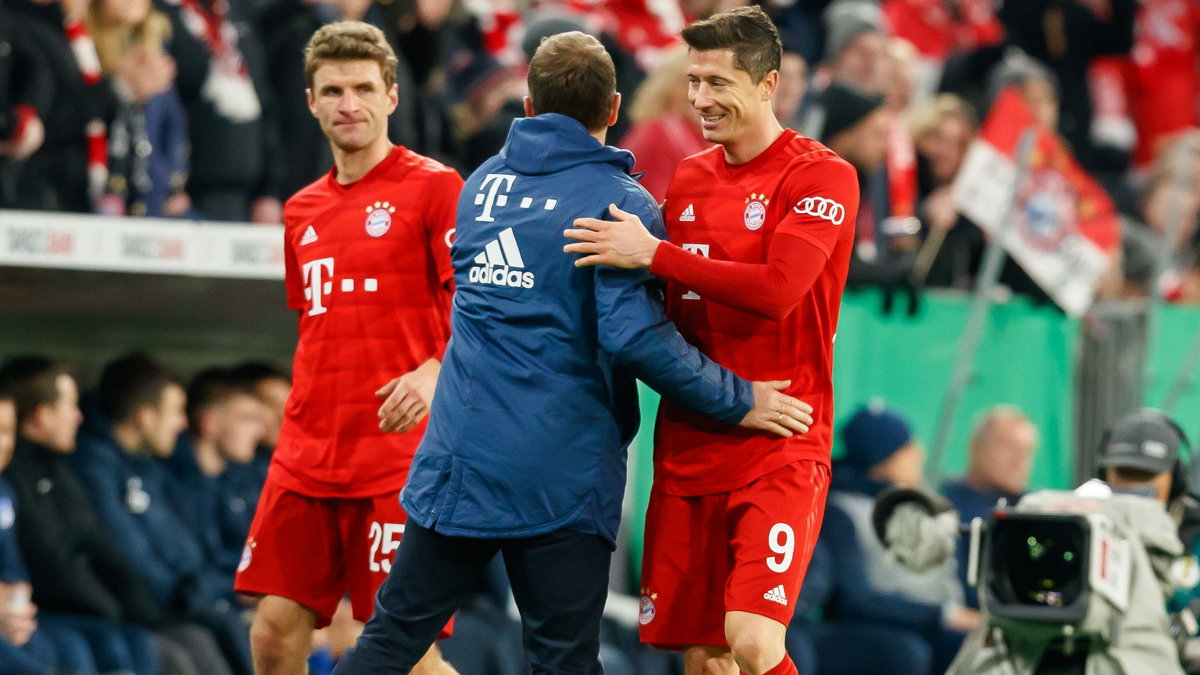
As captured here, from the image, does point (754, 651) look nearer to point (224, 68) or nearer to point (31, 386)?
point (31, 386)

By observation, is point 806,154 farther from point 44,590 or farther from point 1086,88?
point 1086,88

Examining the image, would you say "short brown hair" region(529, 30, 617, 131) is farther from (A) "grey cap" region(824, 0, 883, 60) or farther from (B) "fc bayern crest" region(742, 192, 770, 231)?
(A) "grey cap" region(824, 0, 883, 60)

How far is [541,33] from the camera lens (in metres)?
9.55

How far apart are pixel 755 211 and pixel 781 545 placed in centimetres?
90

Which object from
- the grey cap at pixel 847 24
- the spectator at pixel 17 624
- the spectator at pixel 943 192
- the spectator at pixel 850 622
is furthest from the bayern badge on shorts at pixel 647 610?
the grey cap at pixel 847 24

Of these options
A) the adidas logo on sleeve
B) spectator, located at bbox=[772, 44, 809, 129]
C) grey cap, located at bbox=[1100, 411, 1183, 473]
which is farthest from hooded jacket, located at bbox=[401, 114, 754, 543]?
spectator, located at bbox=[772, 44, 809, 129]

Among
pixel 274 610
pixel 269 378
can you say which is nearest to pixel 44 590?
pixel 269 378

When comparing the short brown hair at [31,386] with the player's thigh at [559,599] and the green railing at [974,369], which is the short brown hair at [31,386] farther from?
the green railing at [974,369]

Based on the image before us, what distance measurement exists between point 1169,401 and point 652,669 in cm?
355

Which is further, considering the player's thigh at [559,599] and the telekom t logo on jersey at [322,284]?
the telekom t logo on jersey at [322,284]

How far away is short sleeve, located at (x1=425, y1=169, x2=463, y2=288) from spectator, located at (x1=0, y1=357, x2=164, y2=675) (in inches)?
116

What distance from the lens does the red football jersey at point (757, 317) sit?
498 centimetres

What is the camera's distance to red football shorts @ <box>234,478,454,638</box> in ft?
18.1

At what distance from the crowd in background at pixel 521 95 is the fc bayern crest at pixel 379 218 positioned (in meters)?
2.84
